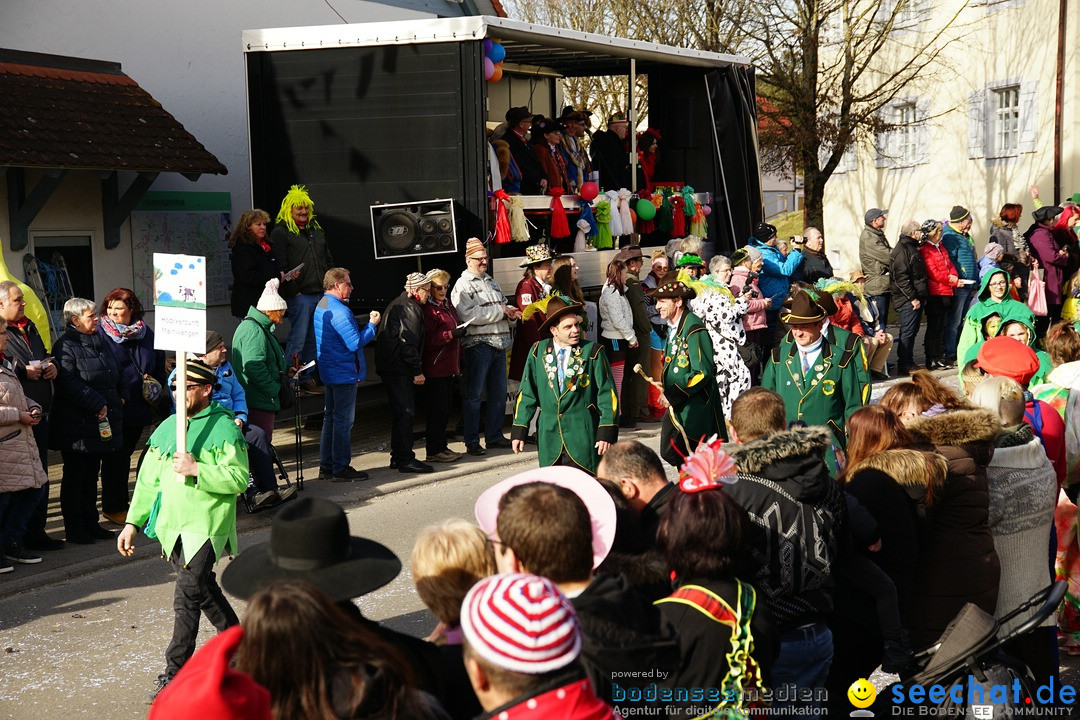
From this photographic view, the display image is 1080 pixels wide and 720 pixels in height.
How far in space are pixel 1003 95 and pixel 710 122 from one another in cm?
1186

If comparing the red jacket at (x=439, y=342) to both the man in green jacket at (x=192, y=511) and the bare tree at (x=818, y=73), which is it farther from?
the bare tree at (x=818, y=73)

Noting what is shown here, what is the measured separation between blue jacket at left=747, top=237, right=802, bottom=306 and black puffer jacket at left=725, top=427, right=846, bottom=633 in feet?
30.8

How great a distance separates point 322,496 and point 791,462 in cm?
596

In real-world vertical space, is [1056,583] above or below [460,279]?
below

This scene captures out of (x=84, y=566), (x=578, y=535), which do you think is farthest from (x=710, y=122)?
(x=578, y=535)

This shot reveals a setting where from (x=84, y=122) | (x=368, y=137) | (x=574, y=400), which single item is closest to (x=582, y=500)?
(x=574, y=400)

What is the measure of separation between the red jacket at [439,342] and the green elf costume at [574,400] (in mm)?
3189

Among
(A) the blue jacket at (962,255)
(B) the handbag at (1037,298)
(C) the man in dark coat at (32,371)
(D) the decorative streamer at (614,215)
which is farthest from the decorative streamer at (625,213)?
(C) the man in dark coat at (32,371)

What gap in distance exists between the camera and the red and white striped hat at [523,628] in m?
2.79

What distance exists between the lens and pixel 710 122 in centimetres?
1611

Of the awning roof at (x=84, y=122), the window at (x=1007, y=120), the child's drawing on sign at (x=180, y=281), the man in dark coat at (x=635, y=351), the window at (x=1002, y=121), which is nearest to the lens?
the child's drawing on sign at (x=180, y=281)

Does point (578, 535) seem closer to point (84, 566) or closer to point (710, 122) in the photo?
point (84, 566)

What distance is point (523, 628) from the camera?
9.21 feet

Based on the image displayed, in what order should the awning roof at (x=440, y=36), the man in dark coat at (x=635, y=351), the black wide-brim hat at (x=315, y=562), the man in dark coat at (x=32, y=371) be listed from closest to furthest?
the black wide-brim hat at (x=315, y=562) → the man in dark coat at (x=32, y=371) → the awning roof at (x=440, y=36) → the man in dark coat at (x=635, y=351)
